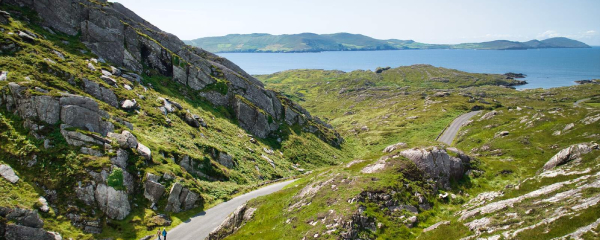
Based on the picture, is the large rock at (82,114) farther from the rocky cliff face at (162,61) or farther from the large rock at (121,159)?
the rocky cliff face at (162,61)

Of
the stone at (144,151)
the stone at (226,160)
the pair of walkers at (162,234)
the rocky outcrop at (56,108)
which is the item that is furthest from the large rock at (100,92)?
the pair of walkers at (162,234)

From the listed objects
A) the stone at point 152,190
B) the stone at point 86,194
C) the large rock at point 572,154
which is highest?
the large rock at point 572,154

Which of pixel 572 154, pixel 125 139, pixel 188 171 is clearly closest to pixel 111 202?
pixel 125 139

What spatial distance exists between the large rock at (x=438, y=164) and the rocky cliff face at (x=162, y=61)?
45683mm

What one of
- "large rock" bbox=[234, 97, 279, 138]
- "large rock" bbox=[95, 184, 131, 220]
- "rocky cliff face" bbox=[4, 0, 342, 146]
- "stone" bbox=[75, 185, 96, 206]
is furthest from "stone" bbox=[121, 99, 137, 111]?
"large rock" bbox=[234, 97, 279, 138]

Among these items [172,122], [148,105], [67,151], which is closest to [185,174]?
[67,151]

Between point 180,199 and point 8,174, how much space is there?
1602 cm

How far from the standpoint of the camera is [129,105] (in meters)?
46.7

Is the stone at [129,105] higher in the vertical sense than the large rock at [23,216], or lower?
higher

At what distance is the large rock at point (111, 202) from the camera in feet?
98.0

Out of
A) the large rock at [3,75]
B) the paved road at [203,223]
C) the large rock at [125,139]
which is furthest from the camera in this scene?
the large rock at [125,139]

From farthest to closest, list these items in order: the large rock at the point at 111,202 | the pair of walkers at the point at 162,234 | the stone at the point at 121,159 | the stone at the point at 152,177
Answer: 1. the stone at the point at 152,177
2. the stone at the point at 121,159
3. the large rock at the point at 111,202
4. the pair of walkers at the point at 162,234

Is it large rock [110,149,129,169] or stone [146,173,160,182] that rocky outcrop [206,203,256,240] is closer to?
stone [146,173,160,182]

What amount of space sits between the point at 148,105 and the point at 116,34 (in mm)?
23334
